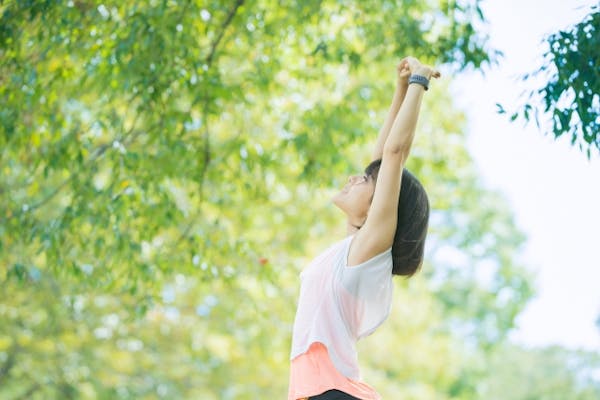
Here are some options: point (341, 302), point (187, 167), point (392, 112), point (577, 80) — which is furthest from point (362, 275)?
point (187, 167)

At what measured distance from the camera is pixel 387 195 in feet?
7.55

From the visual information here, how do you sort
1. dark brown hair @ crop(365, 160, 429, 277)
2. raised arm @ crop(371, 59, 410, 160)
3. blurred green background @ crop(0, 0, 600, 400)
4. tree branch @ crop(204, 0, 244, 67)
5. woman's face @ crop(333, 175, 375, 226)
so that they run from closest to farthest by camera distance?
dark brown hair @ crop(365, 160, 429, 277) → woman's face @ crop(333, 175, 375, 226) → raised arm @ crop(371, 59, 410, 160) → blurred green background @ crop(0, 0, 600, 400) → tree branch @ crop(204, 0, 244, 67)

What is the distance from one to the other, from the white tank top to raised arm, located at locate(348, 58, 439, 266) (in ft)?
0.14

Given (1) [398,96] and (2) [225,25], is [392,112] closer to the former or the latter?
(1) [398,96]

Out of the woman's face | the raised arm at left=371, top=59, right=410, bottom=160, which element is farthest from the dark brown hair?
the raised arm at left=371, top=59, right=410, bottom=160

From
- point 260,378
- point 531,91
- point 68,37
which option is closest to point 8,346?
point 260,378

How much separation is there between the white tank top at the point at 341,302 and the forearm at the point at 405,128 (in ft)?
0.98

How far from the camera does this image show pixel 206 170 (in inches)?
222

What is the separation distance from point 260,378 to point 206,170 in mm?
5543

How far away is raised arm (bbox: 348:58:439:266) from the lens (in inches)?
90.9

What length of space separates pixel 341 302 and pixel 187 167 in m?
3.08

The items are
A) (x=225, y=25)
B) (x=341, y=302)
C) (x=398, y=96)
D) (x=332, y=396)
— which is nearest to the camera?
(x=332, y=396)

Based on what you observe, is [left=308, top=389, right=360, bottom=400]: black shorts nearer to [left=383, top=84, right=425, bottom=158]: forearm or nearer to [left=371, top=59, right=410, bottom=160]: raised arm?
[left=383, top=84, right=425, bottom=158]: forearm

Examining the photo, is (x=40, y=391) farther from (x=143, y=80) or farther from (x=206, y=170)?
(x=143, y=80)
